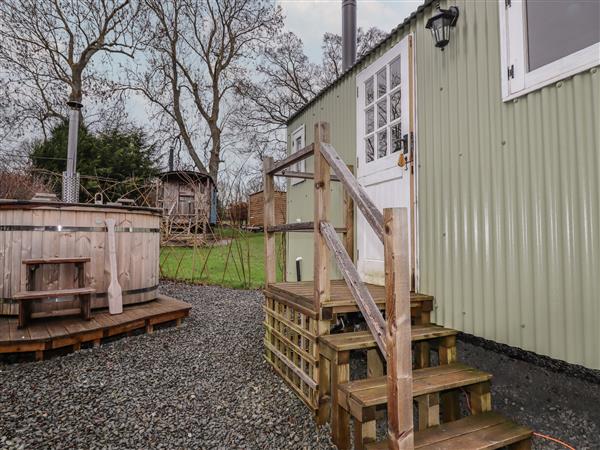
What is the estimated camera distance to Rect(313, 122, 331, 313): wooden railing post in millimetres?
2248

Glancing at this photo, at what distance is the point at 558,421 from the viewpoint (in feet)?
7.36

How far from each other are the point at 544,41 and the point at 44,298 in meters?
4.37

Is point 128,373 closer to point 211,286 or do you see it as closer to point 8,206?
point 8,206

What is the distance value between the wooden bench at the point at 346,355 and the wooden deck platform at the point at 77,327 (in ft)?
7.31

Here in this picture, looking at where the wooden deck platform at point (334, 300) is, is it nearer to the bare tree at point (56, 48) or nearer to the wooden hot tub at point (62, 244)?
the wooden hot tub at point (62, 244)

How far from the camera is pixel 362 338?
82.0 inches

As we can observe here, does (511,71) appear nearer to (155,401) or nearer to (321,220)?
(321,220)

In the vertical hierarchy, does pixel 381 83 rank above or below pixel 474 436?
above

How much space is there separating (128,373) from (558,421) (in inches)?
121

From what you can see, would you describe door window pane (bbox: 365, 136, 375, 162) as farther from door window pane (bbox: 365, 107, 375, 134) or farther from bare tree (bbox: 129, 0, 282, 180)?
bare tree (bbox: 129, 0, 282, 180)

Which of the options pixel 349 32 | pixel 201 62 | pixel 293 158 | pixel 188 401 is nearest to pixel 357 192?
pixel 293 158

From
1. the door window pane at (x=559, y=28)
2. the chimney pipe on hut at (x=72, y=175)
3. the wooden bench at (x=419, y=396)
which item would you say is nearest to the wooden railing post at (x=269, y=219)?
the wooden bench at (x=419, y=396)

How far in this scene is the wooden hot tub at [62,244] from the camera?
3.35 m

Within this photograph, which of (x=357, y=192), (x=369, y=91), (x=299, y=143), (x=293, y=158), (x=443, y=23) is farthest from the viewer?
(x=299, y=143)
